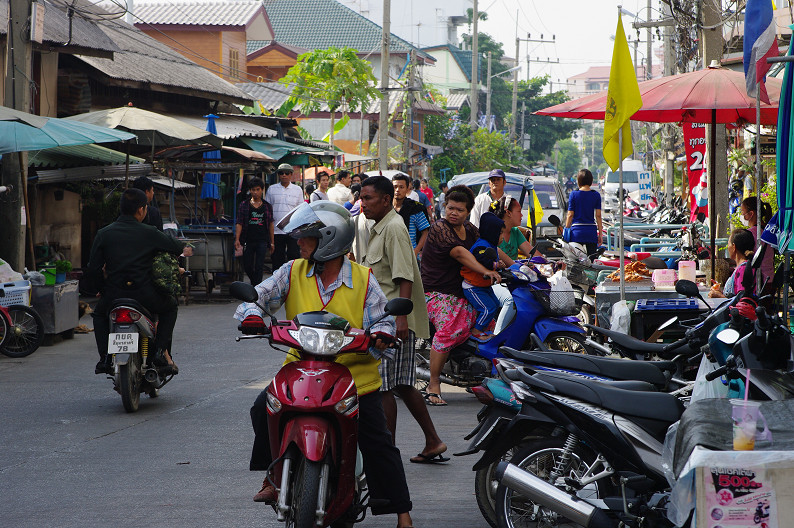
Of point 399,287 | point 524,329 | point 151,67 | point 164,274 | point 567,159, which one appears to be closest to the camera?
point 399,287

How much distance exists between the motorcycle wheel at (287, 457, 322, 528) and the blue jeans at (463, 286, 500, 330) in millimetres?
4037

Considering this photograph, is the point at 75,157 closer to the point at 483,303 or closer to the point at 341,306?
the point at 483,303

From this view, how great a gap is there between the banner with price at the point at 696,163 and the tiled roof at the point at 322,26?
40.9m

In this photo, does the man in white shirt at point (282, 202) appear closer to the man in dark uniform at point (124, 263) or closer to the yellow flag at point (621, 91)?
the man in dark uniform at point (124, 263)

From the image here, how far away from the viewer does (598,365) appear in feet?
16.4

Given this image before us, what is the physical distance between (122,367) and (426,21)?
82.8 metres

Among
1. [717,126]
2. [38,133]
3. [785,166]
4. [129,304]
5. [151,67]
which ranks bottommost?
[129,304]

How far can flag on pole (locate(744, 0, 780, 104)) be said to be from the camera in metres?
5.45

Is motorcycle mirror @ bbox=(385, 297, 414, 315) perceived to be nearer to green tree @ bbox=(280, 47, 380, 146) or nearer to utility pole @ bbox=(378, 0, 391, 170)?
utility pole @ bbox=(378, 0, 391, 170)

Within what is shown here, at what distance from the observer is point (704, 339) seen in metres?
5.09

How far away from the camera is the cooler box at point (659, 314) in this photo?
7.40m

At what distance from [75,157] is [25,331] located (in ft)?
15.0

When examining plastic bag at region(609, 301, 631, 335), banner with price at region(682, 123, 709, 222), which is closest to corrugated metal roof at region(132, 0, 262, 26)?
banner with price at region(682, 123, 709, 222)

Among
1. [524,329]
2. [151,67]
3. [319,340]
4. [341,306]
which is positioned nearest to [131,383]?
[524,329]
